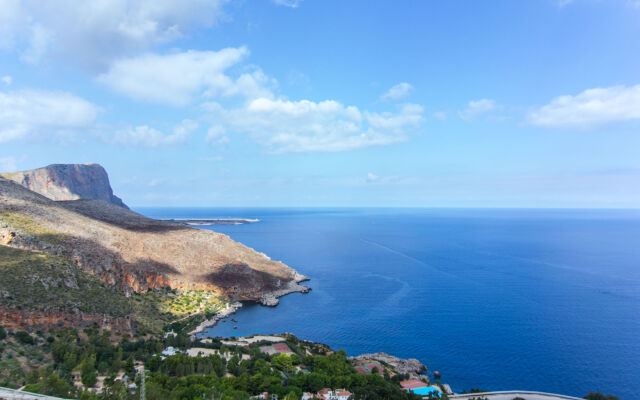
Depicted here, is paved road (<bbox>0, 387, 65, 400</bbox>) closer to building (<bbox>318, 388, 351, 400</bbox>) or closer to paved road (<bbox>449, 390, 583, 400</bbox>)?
building (<bbox>318, 388, 351, 400</bbox>)

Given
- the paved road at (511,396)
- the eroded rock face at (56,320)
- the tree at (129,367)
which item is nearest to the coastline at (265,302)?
the eroded rock face at (56,320)

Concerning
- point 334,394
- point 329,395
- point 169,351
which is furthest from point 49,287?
point 334,394

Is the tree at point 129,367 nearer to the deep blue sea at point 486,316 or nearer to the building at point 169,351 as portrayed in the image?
the building at point 169,351

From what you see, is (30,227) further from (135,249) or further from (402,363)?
(402,363)

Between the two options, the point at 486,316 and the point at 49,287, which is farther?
the point at 486,316

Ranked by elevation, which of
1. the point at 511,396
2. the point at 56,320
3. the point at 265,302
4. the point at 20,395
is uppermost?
the point at 20,395

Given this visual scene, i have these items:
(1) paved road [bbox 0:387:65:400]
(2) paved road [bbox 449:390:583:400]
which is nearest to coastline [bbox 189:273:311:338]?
(1) paved road [bbox 0:387:65:400]

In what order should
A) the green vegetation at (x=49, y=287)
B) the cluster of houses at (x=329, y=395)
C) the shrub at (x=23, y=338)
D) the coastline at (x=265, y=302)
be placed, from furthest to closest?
1. the coastline at (x=265, y=302)
2. the green vegetation at (x=49, y=287)
3. the shrub at (x=23, y=338)
4. the cluster of houses at (x=329, y=395)
